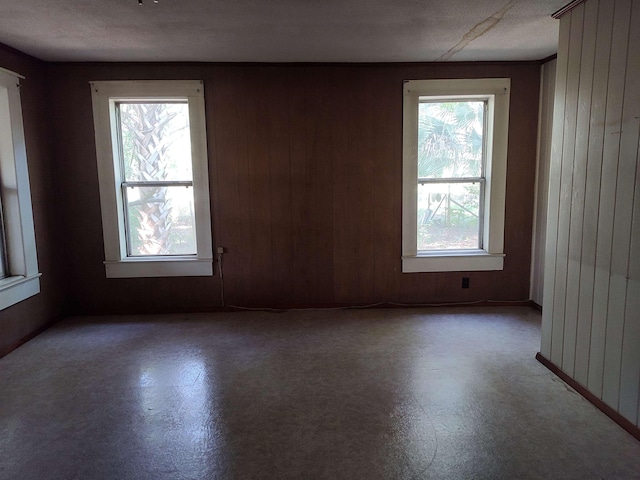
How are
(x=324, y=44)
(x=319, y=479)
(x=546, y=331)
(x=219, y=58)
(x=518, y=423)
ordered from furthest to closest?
(x=219, y=58), (x=324, y=44), (x=546, y=331), (x=518, y=423), (x=319, y=479)

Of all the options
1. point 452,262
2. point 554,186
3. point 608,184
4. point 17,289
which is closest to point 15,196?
point 17,289

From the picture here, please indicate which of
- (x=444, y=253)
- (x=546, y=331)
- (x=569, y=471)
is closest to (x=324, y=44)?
(x=444, y=253)

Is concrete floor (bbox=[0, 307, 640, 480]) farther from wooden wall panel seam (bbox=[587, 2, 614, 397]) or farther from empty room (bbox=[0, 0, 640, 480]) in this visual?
wooden wall panel seam (bbox=[587, 2, 614, 397])

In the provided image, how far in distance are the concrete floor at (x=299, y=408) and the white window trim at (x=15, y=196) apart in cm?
57

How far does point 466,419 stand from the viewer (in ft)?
7.39

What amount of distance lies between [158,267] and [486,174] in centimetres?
347

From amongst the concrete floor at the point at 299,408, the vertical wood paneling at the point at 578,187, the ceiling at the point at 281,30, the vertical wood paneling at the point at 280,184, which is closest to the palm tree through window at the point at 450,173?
the ceiling at the point at 281,30

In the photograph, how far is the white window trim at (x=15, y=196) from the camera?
325 cm

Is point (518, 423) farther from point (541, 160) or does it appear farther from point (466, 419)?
point (541, 160)

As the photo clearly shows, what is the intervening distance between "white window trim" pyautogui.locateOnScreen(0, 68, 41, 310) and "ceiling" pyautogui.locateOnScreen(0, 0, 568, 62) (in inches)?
17.6

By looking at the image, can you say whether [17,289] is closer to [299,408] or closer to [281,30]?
[299,408]

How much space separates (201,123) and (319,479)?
324 cm

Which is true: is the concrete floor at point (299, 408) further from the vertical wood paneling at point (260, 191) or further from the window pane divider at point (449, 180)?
the window pane divider at point (449, 180)

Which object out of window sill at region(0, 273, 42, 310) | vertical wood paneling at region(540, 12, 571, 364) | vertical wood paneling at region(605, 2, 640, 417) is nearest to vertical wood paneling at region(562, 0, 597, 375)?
vertical wood paneling at region(540, 12, 571, 364)
